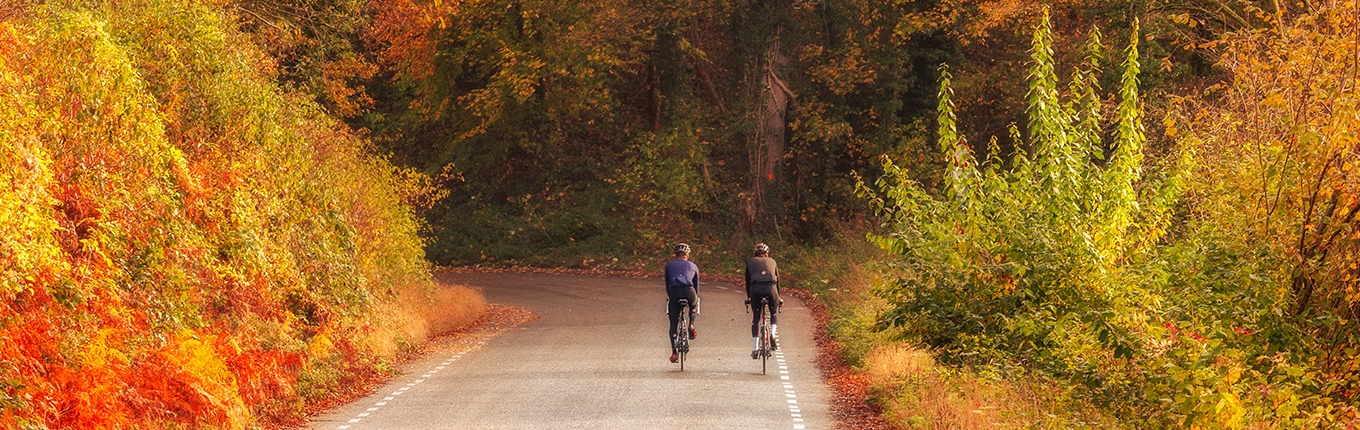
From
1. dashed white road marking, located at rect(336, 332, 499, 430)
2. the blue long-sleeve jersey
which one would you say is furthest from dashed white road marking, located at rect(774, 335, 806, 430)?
dashed white road marking, located at rect(336, 332, 499, 430)

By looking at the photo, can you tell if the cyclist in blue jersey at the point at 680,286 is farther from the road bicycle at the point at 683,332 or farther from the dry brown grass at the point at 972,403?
the dry brown grass at the point at 972,403

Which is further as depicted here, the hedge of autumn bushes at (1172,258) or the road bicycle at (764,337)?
the road bicycle at (764,337)

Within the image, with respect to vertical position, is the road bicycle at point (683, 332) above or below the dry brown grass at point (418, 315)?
above

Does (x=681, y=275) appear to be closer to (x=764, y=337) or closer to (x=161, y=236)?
(x=764, y=337)

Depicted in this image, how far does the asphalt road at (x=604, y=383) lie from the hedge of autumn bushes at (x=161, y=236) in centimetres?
116

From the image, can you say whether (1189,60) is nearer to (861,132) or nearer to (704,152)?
(861,132)

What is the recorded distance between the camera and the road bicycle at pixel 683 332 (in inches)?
722

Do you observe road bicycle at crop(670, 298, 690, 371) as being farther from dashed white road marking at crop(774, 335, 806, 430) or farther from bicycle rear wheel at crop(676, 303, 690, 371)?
dashed white road marking at crop(774, 335, 806, 430)

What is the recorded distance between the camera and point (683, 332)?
18344 mm

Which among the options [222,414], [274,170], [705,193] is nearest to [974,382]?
[222,414]

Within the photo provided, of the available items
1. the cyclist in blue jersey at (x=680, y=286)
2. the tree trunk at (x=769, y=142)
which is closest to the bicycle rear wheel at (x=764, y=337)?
the cyclist in blue jersey at (x=680, y=286)

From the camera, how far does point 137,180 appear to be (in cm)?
1241

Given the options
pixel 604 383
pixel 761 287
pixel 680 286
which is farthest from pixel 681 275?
pixel 604 383

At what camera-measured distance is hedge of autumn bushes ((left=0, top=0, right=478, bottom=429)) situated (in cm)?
1062
